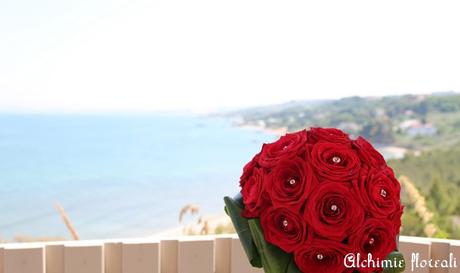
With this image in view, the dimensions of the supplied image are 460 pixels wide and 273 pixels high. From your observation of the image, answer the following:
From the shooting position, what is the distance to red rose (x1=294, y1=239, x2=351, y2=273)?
2.45 ft

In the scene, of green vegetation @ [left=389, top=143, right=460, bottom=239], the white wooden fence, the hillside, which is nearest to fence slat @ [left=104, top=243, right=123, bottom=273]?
the white wooden fence

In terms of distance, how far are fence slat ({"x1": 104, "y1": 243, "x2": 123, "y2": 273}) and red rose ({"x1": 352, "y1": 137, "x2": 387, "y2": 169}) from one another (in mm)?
709

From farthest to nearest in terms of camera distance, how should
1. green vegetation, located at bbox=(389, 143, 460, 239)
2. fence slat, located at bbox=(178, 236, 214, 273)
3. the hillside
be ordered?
1. the hillside
2. green vegetation, located at bbox=(389, 143, 460, 239)
3. fence slat, located at bbox=(178, 236, 214, 273)

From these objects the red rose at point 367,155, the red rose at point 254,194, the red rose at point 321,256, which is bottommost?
the red rose at point 321,256

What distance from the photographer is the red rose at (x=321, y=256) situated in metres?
0.75

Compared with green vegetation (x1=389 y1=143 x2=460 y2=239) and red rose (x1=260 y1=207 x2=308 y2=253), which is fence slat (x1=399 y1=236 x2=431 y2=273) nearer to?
red rose (x1=260 y1=207 x2=308 y2=253)

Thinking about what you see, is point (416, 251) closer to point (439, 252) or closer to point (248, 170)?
point (439, 252)

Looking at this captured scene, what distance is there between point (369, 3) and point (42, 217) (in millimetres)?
6276

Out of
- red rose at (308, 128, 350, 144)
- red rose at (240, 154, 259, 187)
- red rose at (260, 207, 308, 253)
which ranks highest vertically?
red rose at (308, 128, 350, 144)

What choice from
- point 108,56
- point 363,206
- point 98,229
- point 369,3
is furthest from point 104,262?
point 98,229

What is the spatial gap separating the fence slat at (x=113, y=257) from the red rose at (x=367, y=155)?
709mm

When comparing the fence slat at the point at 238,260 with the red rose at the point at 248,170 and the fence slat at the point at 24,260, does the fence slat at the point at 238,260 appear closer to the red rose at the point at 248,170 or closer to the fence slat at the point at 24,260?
the fence slat at the point at 24,260

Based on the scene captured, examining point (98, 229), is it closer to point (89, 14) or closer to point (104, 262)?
point (89, 14)

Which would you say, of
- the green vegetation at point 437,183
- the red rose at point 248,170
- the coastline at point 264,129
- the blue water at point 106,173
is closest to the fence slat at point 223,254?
the red rose at point 248,170
